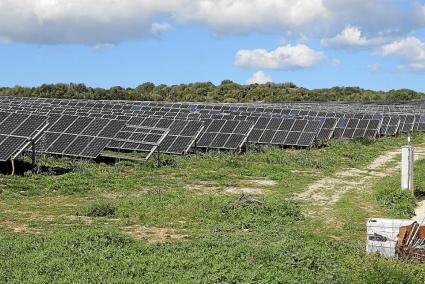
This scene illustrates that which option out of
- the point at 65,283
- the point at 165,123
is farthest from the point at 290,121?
the point at 65,283

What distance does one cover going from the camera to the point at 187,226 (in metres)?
12.1

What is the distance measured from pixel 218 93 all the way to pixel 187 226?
80458 mm

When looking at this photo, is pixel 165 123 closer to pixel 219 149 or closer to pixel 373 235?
pixel 219 149

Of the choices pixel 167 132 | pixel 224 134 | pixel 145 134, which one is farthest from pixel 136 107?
pixel 167 132

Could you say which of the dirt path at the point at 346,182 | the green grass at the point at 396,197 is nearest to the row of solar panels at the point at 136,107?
the dirt path at the point at 346,182

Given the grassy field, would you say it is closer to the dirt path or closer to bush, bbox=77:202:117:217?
bush, bbox=77:202:117:217

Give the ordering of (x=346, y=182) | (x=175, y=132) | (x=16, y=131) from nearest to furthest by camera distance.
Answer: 1. (x=16, y=131)
2. (x=346, y=182)
3. (x=175, y=132)

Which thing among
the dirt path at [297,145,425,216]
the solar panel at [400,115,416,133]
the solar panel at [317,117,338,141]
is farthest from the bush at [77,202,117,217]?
the solar panel at [400,115,416,133]

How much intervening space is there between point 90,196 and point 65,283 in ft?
24.8

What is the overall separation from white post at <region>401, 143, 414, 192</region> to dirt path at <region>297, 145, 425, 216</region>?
0.66 meters

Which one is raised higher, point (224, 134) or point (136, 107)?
point (136, 107)

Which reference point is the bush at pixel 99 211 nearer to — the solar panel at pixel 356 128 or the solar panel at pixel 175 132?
the solar panel at pixel 175 132

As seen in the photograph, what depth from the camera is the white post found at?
51.3 ft

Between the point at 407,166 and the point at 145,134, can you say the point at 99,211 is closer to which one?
the point at 407,166
